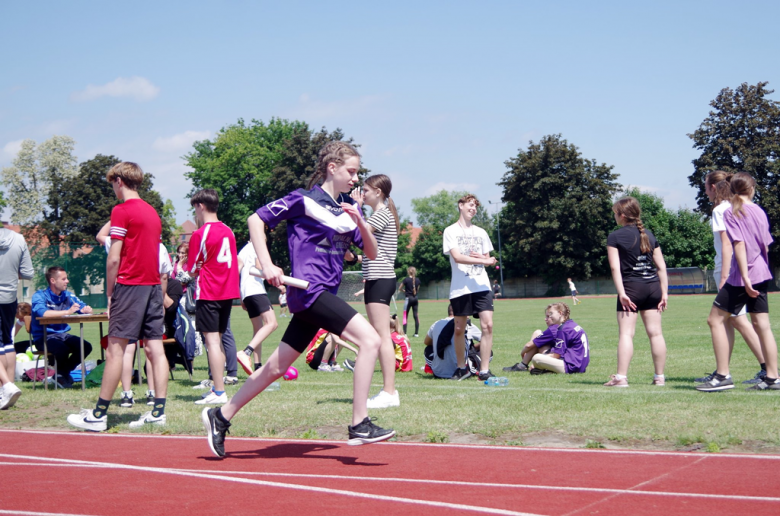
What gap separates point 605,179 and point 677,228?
8000mm

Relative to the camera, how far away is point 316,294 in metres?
4.58

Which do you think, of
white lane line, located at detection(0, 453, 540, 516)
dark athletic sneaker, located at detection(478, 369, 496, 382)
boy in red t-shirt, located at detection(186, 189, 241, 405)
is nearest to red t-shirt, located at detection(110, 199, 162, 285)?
boy in red t-shirt, located at detection(186, 189, 241, 405)

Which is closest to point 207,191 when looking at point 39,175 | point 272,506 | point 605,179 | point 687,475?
point 272,506

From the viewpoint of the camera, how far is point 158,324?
21.0 feet

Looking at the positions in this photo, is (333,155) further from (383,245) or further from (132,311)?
(132,311)

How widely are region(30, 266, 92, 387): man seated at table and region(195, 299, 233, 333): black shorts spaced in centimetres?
277

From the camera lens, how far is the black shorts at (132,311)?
609 centimetres

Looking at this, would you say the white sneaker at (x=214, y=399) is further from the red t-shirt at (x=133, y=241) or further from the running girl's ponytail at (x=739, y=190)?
the running girl's ponytail at (x=739, y=190)

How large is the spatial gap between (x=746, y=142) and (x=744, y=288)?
58.1 meters

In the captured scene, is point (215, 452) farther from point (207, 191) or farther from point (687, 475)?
point (207, 191)

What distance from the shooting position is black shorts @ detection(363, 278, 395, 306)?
689cm

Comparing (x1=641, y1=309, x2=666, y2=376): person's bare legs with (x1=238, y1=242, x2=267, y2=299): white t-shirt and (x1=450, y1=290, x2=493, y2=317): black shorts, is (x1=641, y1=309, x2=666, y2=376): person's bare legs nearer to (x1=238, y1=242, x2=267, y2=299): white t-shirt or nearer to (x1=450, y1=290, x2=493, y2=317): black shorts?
(x1=450, y1=290, x2=493, y2=317): black shorts

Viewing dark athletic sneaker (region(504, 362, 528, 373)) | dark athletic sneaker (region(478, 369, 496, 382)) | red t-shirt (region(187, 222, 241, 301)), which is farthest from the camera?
dark athletic sneaker (region(504, 362, 528, 373))

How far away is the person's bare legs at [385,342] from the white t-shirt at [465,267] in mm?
1914
